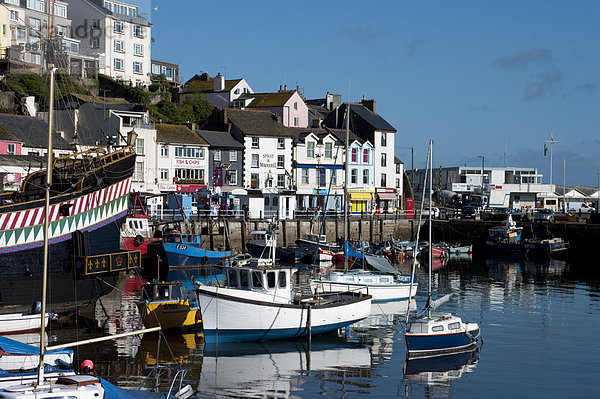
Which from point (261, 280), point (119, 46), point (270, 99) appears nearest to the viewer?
point (261, 280)

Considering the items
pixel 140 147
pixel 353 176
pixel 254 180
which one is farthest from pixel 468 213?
pixel 140 147

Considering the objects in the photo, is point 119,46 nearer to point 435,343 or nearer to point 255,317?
point 255,317

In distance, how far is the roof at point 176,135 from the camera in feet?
242

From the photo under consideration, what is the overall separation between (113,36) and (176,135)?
23775mm

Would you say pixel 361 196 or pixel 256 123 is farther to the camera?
pixel 361 196

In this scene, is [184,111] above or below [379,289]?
above

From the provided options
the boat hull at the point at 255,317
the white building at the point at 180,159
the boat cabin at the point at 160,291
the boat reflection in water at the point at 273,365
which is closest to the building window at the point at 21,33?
the white building at the point at 180,159

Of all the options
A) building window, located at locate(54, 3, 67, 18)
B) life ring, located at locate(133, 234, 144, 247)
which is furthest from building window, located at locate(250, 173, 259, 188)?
building window, located at locate(54, 3, 67, 18)

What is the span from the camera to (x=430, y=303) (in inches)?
1211

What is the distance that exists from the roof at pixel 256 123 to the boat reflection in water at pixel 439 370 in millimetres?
54154

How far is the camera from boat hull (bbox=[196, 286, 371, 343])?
29031 millimetres

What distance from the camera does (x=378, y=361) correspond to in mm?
29219

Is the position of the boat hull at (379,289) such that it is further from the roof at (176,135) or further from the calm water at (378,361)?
the roof at (176,135)

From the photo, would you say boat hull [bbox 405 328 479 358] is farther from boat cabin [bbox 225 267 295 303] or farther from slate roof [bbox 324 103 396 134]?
slate roof [bbox 324 103 396 134]
